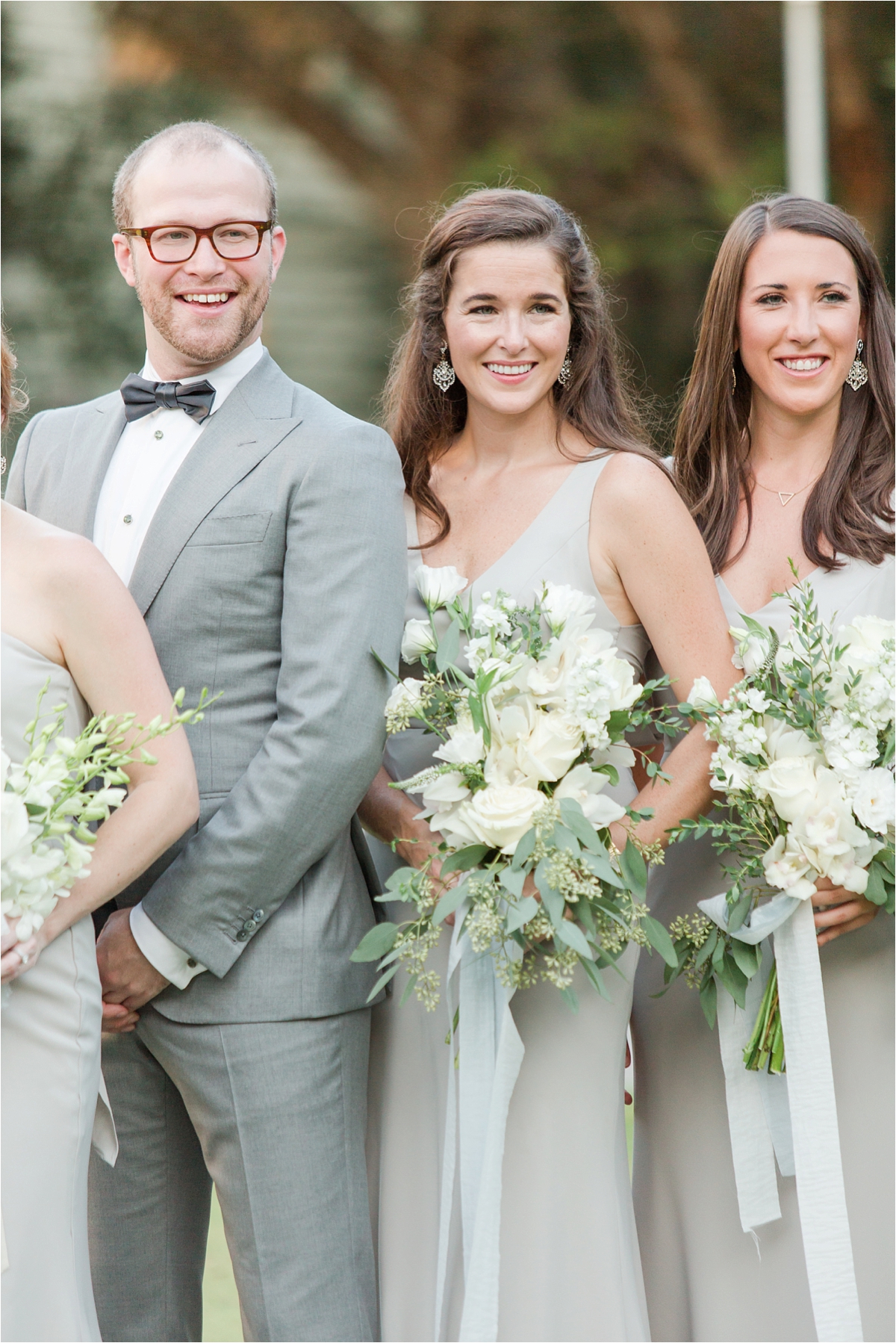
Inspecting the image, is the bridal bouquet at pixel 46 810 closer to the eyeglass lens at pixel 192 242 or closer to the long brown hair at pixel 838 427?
the eyeglass lens at pixel 192 242

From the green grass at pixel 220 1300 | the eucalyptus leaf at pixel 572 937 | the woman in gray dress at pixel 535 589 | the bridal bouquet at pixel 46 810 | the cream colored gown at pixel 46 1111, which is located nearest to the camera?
the bridal bouquet at pixel 46 810

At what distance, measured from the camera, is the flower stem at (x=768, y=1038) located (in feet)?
8.70

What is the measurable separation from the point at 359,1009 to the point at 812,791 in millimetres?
950

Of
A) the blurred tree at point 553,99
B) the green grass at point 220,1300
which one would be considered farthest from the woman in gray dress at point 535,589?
the blurred tree at point 553,99

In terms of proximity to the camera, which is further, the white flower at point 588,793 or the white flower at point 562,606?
the white flower at point 562,606

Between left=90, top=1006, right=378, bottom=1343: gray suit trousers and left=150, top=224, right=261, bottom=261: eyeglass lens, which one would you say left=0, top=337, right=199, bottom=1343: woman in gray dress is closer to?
left=90, top=1006, right=378, bottom=1343: gray suit trousers

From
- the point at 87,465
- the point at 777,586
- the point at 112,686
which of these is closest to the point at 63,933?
the point at 112,686

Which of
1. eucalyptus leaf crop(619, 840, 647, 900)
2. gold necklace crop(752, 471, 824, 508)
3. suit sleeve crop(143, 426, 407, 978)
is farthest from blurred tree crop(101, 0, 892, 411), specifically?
eucalyptus leaf crop(619, 840, 647, 900)

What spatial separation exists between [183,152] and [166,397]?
466mm

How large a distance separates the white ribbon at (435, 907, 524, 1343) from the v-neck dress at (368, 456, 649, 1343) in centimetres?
9

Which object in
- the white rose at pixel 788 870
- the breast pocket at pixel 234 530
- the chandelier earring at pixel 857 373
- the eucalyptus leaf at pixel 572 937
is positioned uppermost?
the chandelier earring at pixel 857 373

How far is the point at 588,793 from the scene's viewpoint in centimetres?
236

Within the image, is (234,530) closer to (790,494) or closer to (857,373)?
(790,494)

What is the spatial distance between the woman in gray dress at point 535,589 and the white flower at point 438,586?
145 mm
